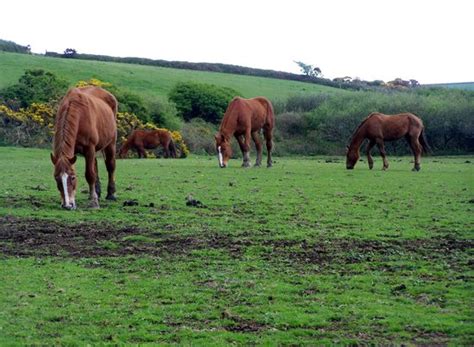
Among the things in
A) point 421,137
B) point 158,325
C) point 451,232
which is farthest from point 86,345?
point 421,137

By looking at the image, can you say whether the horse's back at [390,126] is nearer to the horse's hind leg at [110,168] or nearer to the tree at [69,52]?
the horse's hind leg at [110,168]

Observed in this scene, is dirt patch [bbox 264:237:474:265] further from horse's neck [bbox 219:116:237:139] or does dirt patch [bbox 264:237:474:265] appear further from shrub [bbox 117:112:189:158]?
shrub [bbox 117:112:189:158]

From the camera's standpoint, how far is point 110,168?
15602 millimetres

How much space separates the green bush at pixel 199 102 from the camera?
5572 cm

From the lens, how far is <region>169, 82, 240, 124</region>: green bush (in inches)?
2194

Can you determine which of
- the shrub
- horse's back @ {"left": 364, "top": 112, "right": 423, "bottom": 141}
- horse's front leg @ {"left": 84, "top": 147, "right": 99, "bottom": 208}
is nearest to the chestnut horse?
horse's back @ {"left": 364, "top": 112, "right": 423, "bottom": 141}

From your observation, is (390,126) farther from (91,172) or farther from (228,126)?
(91,172)

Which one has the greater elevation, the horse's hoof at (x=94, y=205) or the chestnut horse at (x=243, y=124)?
the chestnut horse at (x=243, y=124)

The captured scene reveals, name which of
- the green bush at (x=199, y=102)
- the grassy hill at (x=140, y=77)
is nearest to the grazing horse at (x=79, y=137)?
the grassy hill at (x=140, y=77)

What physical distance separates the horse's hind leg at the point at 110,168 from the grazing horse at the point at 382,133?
13.0 metres

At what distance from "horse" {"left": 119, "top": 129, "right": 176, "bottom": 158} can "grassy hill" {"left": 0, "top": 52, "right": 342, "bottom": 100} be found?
11.5 metres

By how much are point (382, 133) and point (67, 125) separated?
54.0 feet

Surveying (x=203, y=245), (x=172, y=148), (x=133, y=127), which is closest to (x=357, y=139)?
(x=172, y=148)

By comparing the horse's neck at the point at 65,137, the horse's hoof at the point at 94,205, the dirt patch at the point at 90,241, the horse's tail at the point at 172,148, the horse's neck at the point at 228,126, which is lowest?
the horse's tail at the point at 172,148
